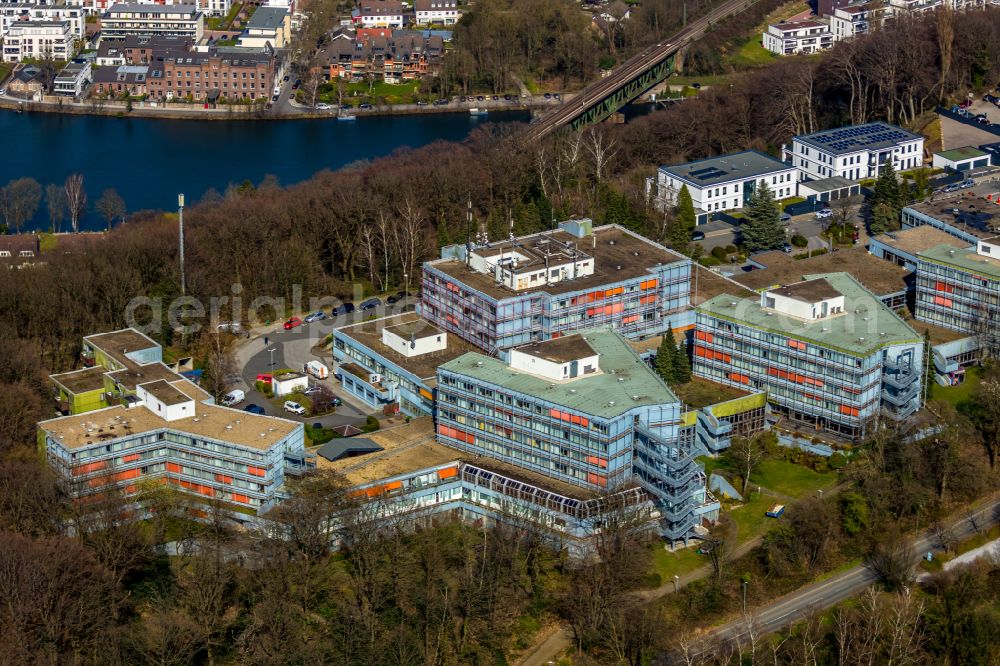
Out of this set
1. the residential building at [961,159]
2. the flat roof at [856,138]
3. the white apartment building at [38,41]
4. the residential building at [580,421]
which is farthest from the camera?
the white apartment building at [38,41]

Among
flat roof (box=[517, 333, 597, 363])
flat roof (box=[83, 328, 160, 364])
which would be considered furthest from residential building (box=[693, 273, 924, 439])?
flat roof (box=[83, 328, 160, 364])

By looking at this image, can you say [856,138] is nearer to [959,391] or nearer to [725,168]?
[725,168]

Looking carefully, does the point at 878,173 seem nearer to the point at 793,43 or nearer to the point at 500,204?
the point at 500,204

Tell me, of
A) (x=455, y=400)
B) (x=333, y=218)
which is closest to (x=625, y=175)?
(x=333, y=218)

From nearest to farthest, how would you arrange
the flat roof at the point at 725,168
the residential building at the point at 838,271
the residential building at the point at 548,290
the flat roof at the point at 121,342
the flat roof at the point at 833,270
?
the flat roof at the point at 121,342 < the residential building at the point at 548,290 < the residential building at the point at 838,271 < the flat roof at the point at 833,270 < the flat roof at the point at 725,168

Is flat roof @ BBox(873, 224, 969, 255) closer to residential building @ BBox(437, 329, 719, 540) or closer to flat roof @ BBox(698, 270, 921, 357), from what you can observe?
flat roof @ BBox(698, 270, 921, 357)

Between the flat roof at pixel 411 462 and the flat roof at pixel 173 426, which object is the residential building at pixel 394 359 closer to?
the flat roof at pixel 411 462

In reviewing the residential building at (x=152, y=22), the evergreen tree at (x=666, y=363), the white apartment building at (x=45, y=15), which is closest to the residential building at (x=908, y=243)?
the evergreen tree at (x=666, y=363)
